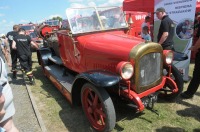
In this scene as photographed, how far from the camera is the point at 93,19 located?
14.8ft

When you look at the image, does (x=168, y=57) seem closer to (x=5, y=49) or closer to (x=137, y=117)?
(x=137, y=117)

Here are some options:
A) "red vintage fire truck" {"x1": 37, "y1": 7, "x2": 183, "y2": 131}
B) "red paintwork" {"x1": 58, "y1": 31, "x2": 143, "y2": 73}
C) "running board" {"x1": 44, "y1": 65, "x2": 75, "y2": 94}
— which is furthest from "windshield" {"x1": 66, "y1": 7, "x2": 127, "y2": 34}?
"running board" {"x1": 44, "y1": 65, "x2": 75, "y2": 94}

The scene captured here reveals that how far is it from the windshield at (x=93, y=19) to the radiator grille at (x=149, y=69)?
1.48 metres

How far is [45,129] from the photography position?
3.64m

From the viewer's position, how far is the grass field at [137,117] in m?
3.49

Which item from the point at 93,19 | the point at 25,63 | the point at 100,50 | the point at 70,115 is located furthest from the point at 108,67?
the point at 25,63

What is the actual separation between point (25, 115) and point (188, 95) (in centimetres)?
348

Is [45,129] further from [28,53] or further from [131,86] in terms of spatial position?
[28,53]

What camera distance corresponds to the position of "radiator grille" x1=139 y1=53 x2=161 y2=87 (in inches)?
129

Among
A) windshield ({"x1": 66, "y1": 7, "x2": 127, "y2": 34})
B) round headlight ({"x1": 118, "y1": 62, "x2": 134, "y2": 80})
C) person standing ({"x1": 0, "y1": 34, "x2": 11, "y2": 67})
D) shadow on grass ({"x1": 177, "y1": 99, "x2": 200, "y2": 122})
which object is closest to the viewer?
round headlight ({"x1": 118, "y1": 62, "x2": 134, "y2": 80})

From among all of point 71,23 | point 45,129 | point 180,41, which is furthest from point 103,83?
point 180,41

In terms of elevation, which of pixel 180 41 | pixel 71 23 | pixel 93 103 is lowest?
pixel 93 103

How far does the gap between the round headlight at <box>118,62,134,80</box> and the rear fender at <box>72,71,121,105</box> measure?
9 centimetres

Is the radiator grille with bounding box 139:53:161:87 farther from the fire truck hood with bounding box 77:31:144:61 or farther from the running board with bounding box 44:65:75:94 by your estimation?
the running board with bounding box 44:65:75:94
